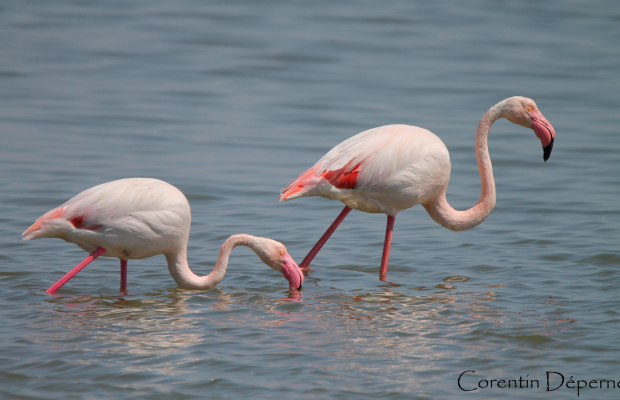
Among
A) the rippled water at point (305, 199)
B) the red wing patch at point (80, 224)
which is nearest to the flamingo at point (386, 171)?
the rippled water at point (305, 199)

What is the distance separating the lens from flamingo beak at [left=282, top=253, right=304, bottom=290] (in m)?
5.77

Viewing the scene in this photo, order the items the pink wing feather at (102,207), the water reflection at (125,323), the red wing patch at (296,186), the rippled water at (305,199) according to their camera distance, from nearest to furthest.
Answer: the rippled water at (305,199) < the water reflection at (125,323) < the pink wing feather at (102,207) < the red wing patch at (296,186)

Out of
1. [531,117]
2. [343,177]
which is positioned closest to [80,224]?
[343,177]

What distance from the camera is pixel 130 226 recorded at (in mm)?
5410

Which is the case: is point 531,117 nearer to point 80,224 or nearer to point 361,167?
point 361,167

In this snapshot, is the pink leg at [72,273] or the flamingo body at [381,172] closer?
the pink leg at [72,273]

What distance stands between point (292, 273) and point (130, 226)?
4.14 ft

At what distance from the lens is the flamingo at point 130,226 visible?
213 inches

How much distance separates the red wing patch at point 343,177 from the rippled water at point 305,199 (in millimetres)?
836

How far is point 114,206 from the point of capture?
17.8 ft

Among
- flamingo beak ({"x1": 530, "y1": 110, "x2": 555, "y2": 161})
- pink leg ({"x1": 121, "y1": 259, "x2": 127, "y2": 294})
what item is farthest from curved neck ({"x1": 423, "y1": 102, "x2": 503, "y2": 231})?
pink leg ({"x1": 121, "y1": 259, "x2": 127, "y2": 294})

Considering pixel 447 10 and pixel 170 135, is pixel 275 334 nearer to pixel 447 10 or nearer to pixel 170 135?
pixel 170 135

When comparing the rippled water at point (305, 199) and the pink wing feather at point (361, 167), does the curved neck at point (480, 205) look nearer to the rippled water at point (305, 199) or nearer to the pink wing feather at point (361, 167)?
the rippled water at point (305, 199)

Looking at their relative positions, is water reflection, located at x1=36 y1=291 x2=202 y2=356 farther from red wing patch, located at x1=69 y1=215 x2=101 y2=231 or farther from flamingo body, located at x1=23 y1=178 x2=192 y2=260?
red wing patch, located at x1=69 y1=215 x2=101 y2=231
